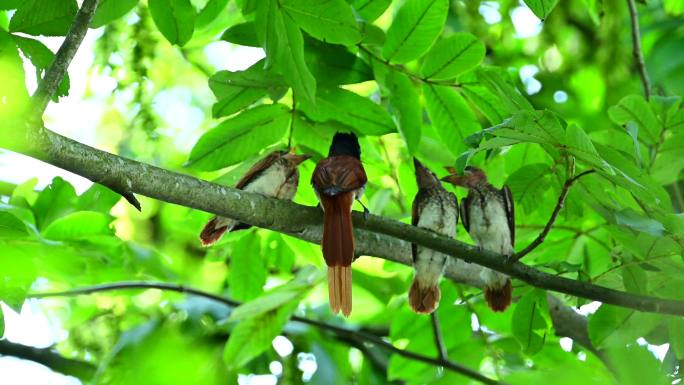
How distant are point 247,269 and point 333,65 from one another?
3.64 ft

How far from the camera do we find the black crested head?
10.6 feet

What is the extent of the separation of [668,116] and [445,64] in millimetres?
783

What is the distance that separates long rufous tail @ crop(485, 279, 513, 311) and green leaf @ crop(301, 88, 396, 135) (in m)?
0.80

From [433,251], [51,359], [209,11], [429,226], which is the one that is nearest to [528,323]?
[433,251]

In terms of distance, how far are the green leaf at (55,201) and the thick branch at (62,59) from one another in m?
1.20

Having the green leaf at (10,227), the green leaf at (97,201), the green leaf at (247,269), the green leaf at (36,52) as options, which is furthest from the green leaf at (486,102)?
the green leaf at (10,227)

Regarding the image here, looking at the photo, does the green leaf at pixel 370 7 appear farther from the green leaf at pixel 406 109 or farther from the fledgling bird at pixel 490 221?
the fledgling bird at pixel 490 221

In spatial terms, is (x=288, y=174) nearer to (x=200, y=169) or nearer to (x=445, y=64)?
(x=200, y=169)

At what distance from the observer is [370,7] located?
301 centimetres

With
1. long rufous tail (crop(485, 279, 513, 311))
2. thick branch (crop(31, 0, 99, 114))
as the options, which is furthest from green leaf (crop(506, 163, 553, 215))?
thick branch (crop(31, 0, 99, 114))

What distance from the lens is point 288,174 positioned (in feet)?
10.8

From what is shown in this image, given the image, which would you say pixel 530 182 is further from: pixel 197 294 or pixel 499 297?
pixel 197 294

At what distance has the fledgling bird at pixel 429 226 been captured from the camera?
10.9ft

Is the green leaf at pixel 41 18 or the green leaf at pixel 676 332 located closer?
the green leaf at pixel 41 18
